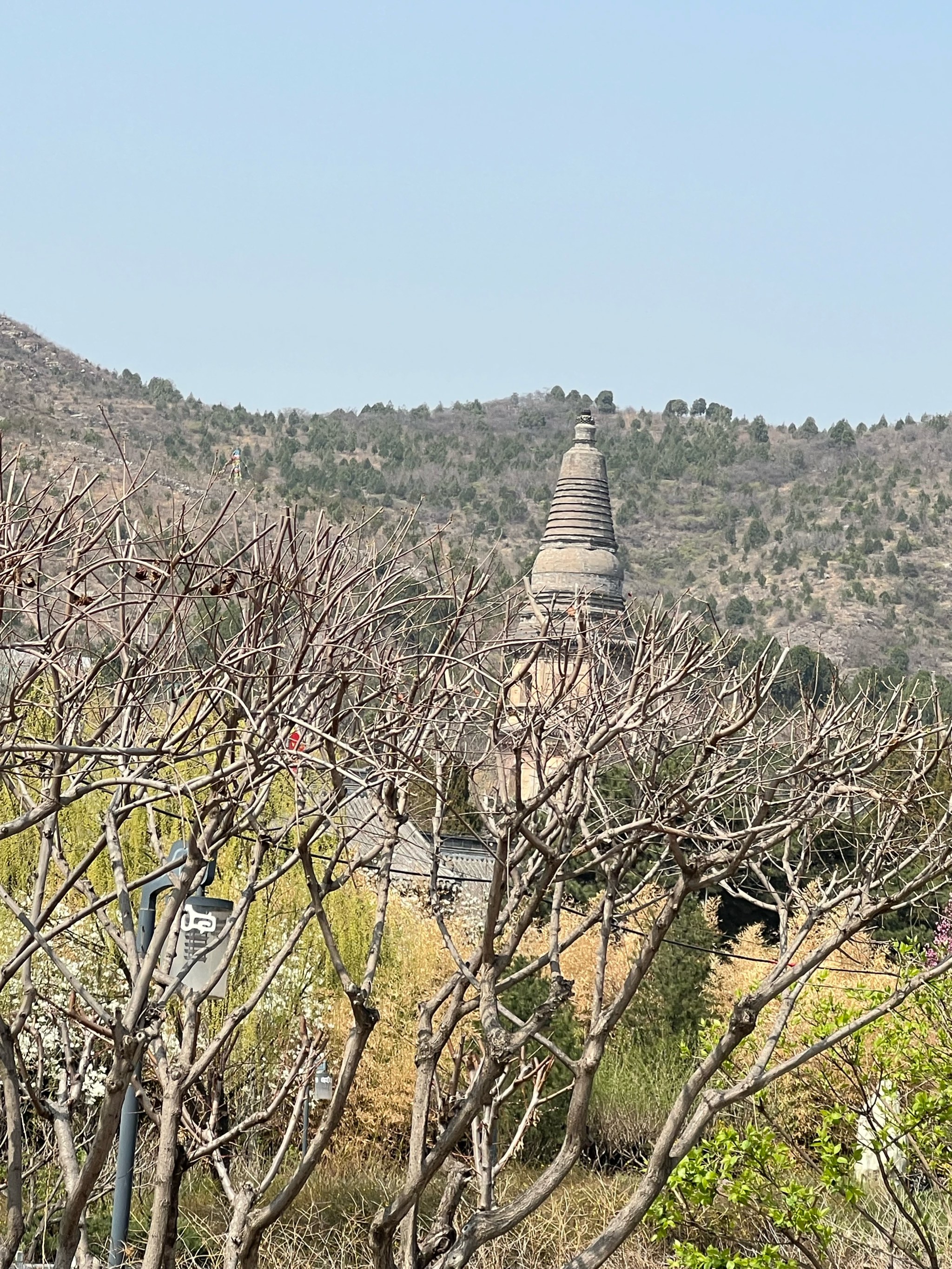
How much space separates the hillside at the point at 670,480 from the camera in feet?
263

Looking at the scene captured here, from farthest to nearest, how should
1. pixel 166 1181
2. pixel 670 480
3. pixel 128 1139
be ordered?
pixel 670 480 → pixel 128 1139 → pixel 166 1181

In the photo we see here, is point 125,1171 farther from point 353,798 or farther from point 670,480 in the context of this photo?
point 670,480

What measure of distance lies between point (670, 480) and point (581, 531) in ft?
183

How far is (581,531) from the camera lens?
169ft

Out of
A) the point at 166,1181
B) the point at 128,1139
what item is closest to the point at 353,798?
the point at 166,1181

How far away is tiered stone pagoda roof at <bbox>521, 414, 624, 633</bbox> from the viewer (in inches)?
1954

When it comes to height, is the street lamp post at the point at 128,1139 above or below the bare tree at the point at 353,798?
below

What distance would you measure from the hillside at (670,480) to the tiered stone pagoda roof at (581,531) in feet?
61.8

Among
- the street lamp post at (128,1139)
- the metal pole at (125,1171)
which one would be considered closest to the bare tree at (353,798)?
the street lamp post at (128,1139)

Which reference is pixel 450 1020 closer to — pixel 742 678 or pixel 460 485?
pixel 742 678

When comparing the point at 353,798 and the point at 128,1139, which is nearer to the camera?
the point at 353,798

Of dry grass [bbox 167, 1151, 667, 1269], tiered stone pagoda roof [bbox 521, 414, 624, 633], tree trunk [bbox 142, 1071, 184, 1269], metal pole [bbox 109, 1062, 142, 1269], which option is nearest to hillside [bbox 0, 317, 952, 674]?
tiered stone pagoda roof [bbox 521, 414, 624, 633]

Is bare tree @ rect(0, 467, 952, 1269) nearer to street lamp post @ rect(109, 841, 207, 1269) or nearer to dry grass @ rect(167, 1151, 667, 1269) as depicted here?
street lamp post @ rect(109, 841, 207, 1269)

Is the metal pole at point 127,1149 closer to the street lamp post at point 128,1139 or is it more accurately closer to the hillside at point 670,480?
the street lamp post at point 128,1139
